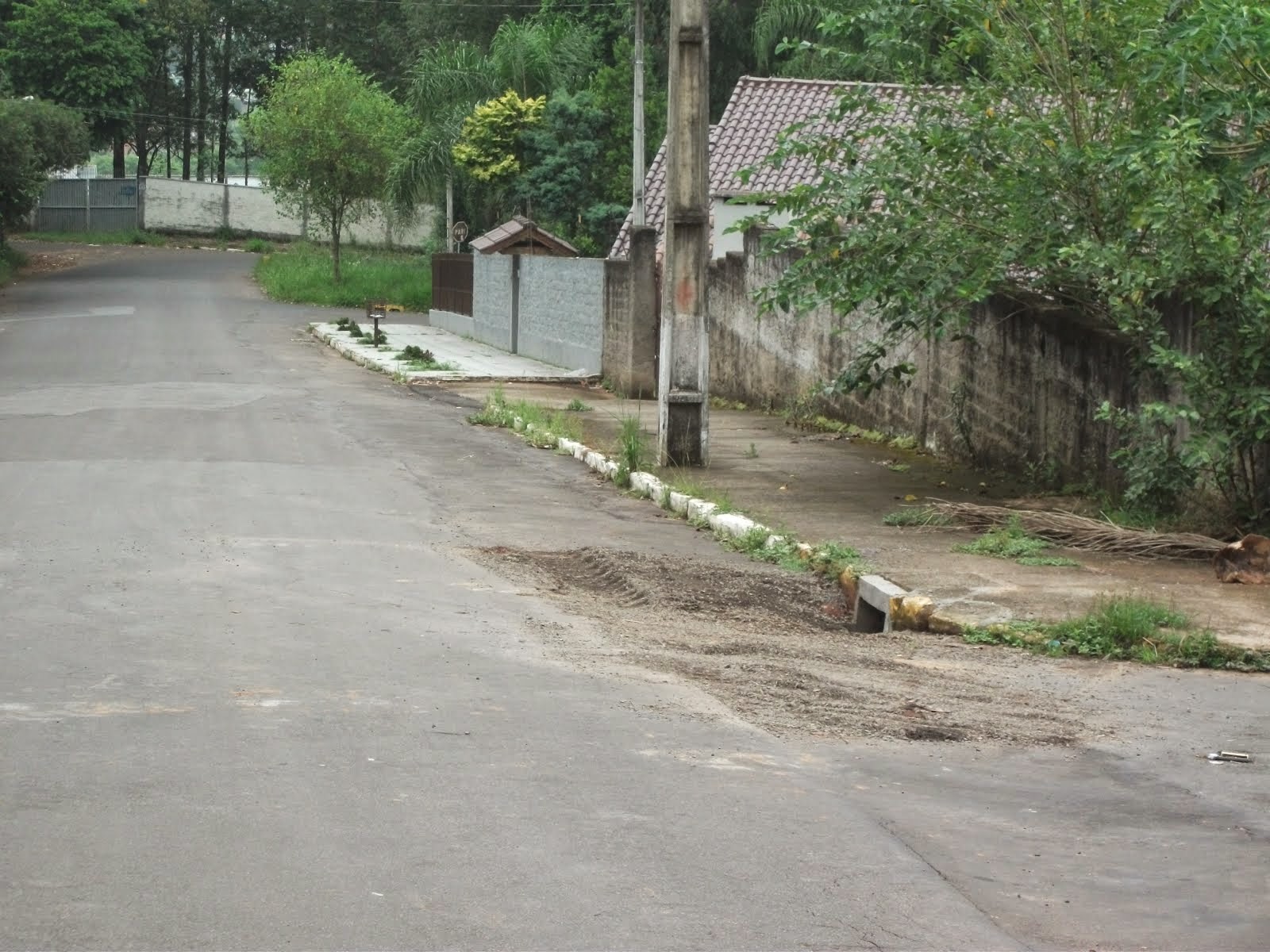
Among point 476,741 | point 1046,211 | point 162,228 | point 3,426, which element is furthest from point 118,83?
point 476,741

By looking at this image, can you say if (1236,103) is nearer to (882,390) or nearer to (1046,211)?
(1046,211)

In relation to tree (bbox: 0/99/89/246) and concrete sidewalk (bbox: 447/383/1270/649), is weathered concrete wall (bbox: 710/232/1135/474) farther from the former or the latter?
tree (bbox: 0/99/89/246)

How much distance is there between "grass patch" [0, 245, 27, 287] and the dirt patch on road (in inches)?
1633

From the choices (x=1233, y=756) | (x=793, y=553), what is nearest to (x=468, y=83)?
(x=793, y=553)

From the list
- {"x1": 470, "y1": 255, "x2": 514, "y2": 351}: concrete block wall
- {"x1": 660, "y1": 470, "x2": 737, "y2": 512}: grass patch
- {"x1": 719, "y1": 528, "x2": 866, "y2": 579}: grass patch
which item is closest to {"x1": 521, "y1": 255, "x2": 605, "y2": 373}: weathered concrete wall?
{"x1": 470, "y1": 255, "x2": 514, "y2": 351}: concrete block wall

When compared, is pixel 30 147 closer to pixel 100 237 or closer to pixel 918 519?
pixel 100 237

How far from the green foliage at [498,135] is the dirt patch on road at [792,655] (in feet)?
119

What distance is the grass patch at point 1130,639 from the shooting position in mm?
8156

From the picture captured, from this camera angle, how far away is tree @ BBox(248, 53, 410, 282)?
162ft

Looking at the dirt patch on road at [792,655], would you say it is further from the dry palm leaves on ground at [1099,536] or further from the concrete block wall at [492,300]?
the concrete block wall at [492,300]

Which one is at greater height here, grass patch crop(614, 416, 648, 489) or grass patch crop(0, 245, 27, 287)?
grass patch crop(0, 245, 27, 287)

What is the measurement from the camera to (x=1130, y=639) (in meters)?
8.34

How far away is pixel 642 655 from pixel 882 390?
34.4ft

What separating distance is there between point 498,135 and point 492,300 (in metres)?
12.7
